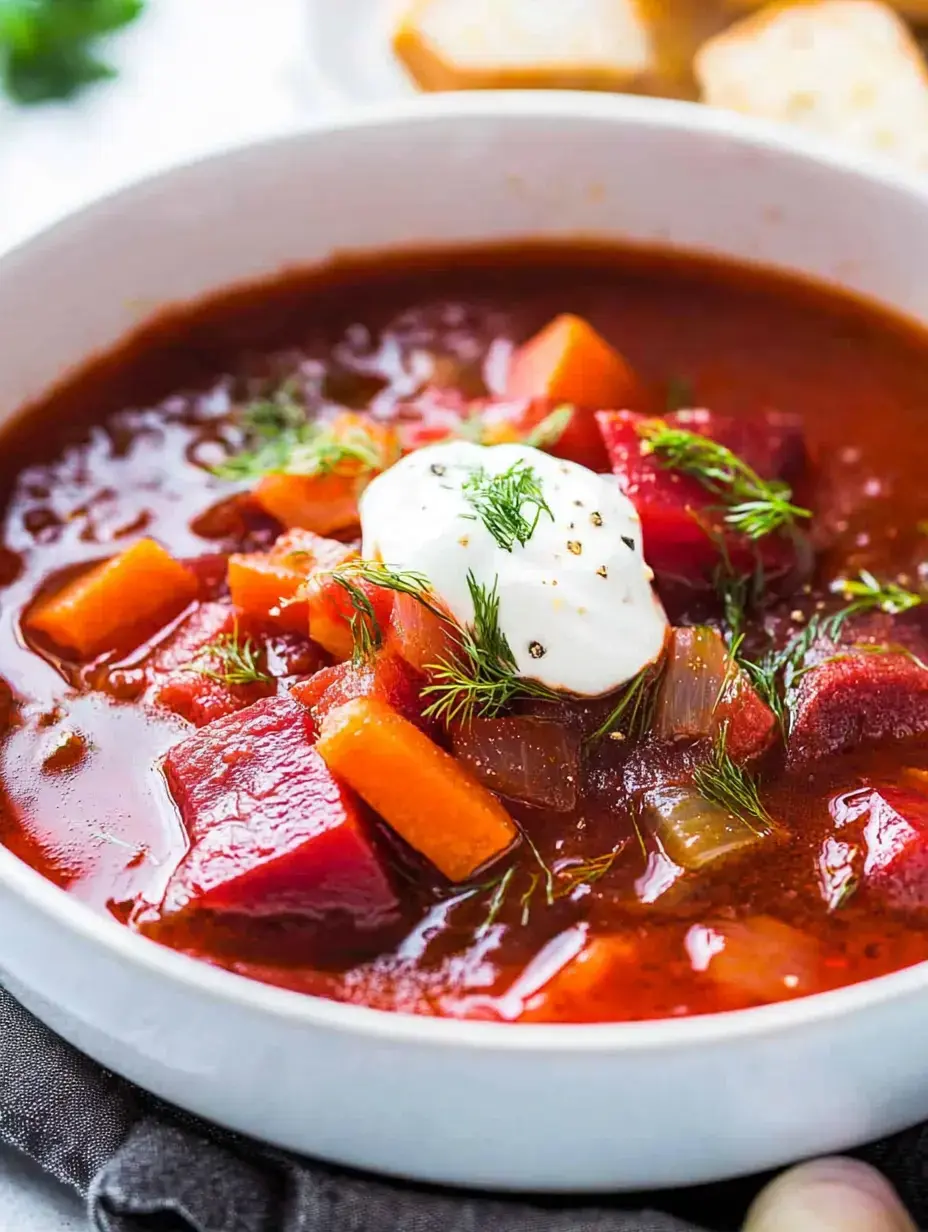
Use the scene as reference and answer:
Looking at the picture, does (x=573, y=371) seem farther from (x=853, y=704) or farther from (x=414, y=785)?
(x=414, y=785)

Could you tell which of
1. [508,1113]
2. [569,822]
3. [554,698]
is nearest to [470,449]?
[554,698]

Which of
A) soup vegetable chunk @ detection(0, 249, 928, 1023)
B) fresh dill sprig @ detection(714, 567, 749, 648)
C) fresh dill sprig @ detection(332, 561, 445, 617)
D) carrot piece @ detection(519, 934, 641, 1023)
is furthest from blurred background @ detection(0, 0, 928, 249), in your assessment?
carrot piece @ detection(519, 934, 641, 1023)

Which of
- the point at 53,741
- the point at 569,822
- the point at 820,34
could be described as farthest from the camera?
the point at 820,34

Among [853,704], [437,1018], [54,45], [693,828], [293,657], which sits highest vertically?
[54,45]

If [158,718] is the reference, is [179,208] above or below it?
above

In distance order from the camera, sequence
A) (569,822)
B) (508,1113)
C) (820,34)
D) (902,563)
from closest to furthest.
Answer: (508,1113)
(569,822)
(902,563)
(820,34)

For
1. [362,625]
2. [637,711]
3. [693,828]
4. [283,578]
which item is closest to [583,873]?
[693,828]

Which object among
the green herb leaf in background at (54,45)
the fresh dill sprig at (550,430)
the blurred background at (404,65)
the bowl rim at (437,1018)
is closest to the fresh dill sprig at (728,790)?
the bowl rim at (437,1018)

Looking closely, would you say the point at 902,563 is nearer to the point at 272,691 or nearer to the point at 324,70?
the point at 272,691
